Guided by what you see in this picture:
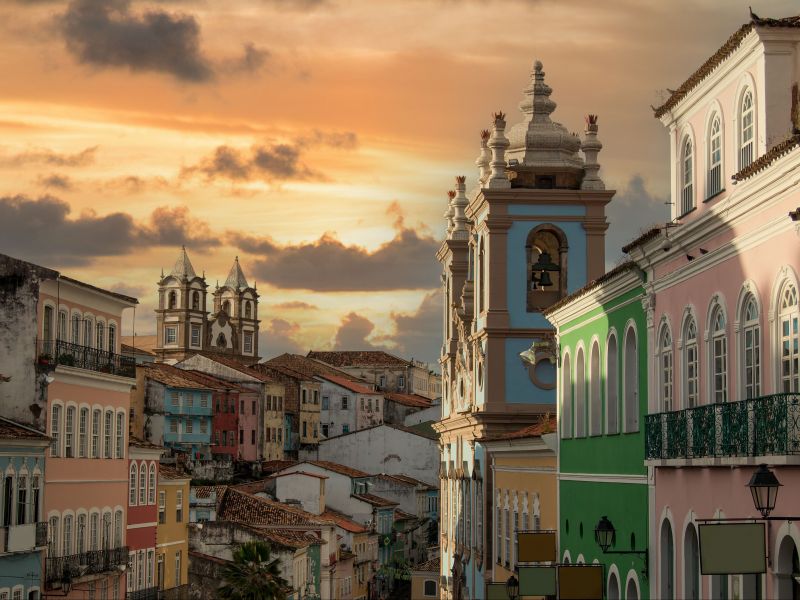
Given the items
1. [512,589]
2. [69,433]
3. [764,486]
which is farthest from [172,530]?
[764,486]

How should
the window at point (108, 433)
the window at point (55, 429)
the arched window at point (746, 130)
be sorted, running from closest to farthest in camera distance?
1. the arched window at point (746, 130)
2. the window at point (55, 429)
3. the window at point (108, 433)

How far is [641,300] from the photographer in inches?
1168

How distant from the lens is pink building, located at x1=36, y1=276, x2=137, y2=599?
165 feet

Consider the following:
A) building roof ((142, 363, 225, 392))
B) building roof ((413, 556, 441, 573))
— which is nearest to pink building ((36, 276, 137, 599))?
building roof ((413, 556, 441, 573))

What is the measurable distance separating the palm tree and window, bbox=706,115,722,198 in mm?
39302

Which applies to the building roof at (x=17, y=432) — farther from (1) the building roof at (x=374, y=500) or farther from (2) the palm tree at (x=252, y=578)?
(1) the building roof at (x=374, y=500)

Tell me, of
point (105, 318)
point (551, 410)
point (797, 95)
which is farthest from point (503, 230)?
point (797, 95)

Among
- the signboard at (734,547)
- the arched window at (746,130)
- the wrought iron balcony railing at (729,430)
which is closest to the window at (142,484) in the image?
the wrought iron balcony railing at (729,430)

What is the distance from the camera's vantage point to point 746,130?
2362cm

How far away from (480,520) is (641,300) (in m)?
28.8

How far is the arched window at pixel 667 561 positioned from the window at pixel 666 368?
6.10 ft

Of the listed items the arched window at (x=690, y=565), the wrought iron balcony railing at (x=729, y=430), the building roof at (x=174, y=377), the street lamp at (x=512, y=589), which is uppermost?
the building roof at (x=174, y=377)

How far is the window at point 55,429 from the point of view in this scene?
164 ft

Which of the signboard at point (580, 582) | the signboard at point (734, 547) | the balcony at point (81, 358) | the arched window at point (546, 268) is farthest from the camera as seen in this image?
the arched window at point (546, 268)
